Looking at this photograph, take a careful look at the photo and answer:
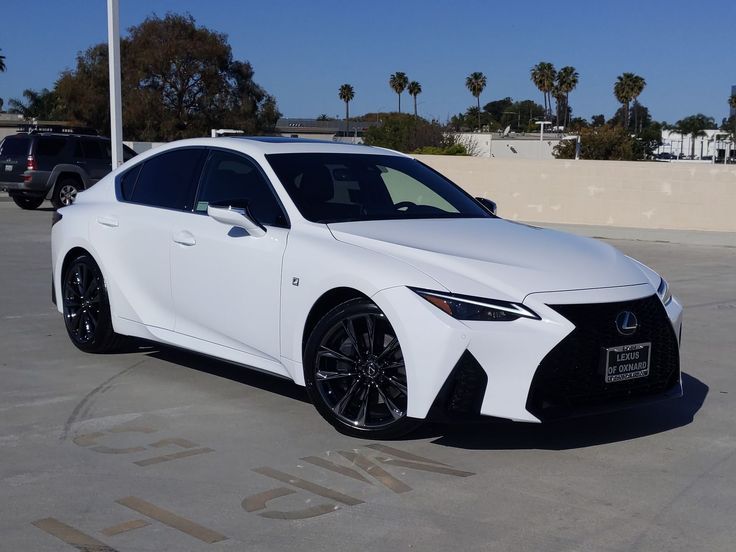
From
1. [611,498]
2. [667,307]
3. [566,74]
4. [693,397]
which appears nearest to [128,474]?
[611,498]

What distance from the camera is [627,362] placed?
18.3 ft

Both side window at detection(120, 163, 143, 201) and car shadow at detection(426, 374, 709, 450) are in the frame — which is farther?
side window at detection(120, 163, 143, 201)

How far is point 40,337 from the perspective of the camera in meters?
8.73

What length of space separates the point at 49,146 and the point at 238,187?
19.8 metres

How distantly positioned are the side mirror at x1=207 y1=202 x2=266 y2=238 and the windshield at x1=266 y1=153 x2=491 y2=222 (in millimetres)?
285

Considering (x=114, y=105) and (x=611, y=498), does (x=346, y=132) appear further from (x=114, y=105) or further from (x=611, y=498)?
(x=611, y=498)

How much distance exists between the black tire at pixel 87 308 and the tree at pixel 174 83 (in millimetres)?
57026

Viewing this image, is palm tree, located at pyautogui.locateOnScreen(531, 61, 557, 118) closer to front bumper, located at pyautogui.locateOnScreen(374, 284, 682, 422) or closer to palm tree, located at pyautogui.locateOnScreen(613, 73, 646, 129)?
palm tree, located at pyautogui.locateOnScreen(613, 73, 646, 129)

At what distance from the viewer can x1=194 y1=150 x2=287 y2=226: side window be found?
6527 millimetres

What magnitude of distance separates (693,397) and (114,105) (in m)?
14.3

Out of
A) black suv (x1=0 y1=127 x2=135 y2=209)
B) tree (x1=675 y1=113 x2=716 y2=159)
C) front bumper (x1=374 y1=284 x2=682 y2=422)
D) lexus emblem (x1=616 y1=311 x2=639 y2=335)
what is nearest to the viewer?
front bumper (x1=374 y1=284 x2=682 y2=422)

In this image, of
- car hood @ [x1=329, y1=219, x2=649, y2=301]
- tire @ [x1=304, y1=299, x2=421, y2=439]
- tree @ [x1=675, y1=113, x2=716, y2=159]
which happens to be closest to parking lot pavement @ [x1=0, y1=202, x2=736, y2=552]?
tire @ [x1=304, y1=299, x2=421, y2=439]

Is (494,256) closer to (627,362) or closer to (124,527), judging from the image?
(627,362)

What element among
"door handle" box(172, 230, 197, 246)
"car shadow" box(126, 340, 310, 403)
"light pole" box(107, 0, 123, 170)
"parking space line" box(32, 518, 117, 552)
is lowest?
"parking space line" box(32, 518, 117, 552)
